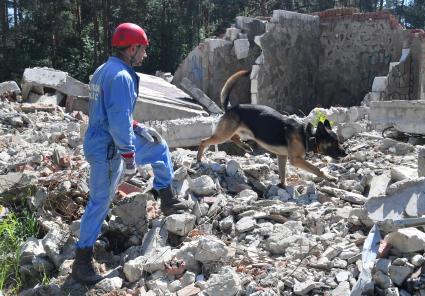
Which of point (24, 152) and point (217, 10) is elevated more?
point (217, 10)

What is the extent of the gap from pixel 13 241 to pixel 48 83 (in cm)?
905

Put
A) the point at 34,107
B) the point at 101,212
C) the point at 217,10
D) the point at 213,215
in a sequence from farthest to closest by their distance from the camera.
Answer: the point at 217,10, the point at 34,107, the point at 213,215, the point at 101,212

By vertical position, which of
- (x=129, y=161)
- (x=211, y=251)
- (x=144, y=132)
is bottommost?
(x=211, y=251)

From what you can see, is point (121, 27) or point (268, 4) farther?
point (268, 4)

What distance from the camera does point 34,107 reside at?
39.9 feet

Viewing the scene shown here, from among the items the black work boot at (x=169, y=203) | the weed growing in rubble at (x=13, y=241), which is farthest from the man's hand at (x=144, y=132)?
the weed growing in rubble at (x=13, y=241)

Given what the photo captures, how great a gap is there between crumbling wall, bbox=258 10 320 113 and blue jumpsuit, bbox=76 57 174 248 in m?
9.86

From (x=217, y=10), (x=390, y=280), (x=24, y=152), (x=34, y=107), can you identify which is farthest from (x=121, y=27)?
(x=217, y=10)

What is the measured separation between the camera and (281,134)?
6.59 meters

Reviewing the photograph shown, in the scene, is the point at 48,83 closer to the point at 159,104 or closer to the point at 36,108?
the point at 36,108

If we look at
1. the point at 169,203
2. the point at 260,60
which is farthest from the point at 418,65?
the point at 169,203

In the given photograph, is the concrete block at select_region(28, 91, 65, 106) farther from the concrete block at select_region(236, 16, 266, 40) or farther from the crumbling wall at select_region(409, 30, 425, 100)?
the crumbling wall at select_region(409, 30, 425, 100)

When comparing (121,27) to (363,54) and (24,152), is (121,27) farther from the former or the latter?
(363,54)

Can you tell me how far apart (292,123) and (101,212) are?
313cm
